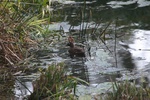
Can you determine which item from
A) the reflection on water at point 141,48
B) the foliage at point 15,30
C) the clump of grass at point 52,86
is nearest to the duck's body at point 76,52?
the foliage at point 15,30

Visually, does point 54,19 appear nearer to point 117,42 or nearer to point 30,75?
point 117,42

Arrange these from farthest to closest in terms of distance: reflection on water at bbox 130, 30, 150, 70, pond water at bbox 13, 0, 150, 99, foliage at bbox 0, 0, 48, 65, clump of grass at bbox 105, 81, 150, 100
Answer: reflection on water at bbox 130, 30, 150, 70 < foliage at bbox 0, 0, 48, 65 < pond water at bbox 13, 0, 150, 99 < clump of grass at bbox 105, 81, 150, 100

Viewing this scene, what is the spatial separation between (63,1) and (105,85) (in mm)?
6769

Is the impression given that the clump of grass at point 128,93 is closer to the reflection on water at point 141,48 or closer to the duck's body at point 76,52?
the reflection on water at point 141,48

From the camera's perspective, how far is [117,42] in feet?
26.0

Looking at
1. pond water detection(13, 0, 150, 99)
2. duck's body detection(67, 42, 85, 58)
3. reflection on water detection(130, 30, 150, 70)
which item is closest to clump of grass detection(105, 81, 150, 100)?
pond water detection(13, 0, 150, 99)

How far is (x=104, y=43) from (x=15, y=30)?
1.90m

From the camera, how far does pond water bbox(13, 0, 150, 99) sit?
6008 mm

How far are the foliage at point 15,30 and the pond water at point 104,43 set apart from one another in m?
0.36

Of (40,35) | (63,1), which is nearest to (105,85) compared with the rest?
(40,35)

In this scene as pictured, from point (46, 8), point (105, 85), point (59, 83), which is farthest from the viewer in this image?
point (46, 8)

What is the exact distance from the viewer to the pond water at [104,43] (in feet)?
19.7

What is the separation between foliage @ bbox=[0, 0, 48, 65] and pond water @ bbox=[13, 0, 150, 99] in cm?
36

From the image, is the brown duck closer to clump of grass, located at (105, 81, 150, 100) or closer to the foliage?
the foliage
